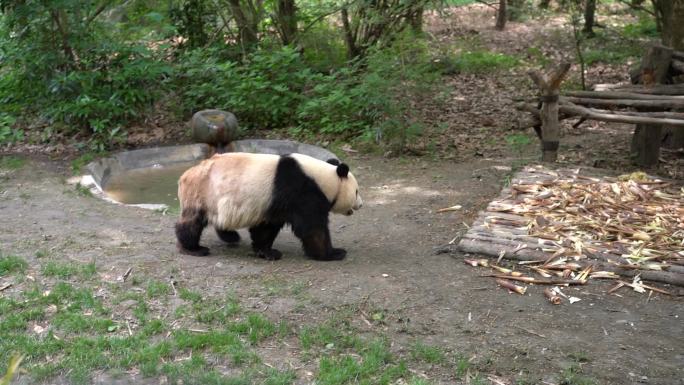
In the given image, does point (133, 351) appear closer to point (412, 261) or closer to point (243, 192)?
point (243, 192)

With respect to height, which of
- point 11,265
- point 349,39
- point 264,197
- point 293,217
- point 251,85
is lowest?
point 11,265

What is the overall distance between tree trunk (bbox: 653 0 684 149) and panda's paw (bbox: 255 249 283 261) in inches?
251

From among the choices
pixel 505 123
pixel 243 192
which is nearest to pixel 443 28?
pixel 505 123

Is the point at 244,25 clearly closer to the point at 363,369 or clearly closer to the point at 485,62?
the point at 485,62

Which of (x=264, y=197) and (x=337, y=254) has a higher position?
(x=264, y=197)

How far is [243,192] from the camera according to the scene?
6180 millimetres

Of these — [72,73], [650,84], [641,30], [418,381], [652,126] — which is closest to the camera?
[418,381]

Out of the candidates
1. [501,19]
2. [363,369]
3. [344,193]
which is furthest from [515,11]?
[363,369]

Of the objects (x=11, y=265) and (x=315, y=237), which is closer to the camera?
(x=11, y=265)

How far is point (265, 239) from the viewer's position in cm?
657

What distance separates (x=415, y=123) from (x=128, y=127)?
4.83 meters

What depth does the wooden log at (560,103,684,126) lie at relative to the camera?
26.9 ft

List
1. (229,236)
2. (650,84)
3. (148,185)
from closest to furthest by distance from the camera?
1. (229,236)
2. (650,84)
3. (148,185)

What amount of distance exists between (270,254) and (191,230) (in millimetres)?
737
